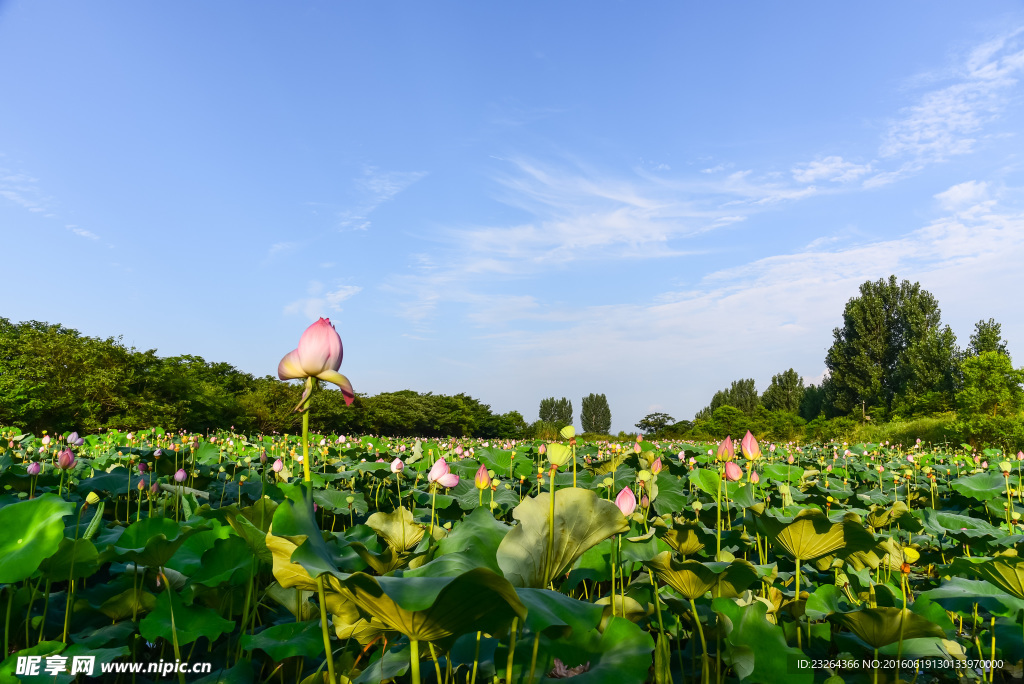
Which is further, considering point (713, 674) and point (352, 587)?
point (713, 674)

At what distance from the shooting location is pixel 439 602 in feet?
2.51

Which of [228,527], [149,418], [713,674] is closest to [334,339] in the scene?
[228,527]

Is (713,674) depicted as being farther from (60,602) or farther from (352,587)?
A: (60,602)

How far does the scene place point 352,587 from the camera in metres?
0.81

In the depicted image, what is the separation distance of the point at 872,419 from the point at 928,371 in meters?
3.70

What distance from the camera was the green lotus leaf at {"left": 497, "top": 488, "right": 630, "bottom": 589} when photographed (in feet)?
3.43

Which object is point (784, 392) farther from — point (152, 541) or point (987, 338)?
point (152, 541)

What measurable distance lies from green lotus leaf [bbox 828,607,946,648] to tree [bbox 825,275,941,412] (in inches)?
1463

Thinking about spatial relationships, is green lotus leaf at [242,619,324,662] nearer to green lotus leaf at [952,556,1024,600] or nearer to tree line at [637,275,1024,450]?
green lotus leaf at [952,556,1024,600]

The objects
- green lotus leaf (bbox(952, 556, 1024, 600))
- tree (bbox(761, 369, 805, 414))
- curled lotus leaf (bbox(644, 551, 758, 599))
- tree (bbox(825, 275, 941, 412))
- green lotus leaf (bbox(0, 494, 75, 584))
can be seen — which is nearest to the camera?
green lotus leaf (bbox(0, 494, 75, 584))

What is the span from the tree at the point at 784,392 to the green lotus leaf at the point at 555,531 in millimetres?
48055

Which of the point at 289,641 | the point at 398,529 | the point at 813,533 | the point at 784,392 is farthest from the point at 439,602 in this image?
the point at 784,392

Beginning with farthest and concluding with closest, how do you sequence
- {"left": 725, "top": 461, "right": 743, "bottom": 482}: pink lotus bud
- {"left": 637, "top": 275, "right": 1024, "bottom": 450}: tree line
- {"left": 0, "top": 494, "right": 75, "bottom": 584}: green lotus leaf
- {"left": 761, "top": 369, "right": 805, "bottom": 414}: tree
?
{"left": 761, "top": 369, "right": 805, "bottom": 414}: tree, {"left": 637, "top": 275, "right": 1024, "bottom": 450}: tree line, {"left": 725, "top": 461, "right": 743, "bottom": 482}: pink lotus bud, {"left": 0, "top": 494, "right": 75, "bottom": 584}: green lotus leaf

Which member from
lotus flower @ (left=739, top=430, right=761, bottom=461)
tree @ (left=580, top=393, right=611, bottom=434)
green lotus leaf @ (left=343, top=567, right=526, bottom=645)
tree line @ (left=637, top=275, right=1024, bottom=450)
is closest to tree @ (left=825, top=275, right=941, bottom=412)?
tree line @ (left=637, top=275, right=1024, bottom=450)
